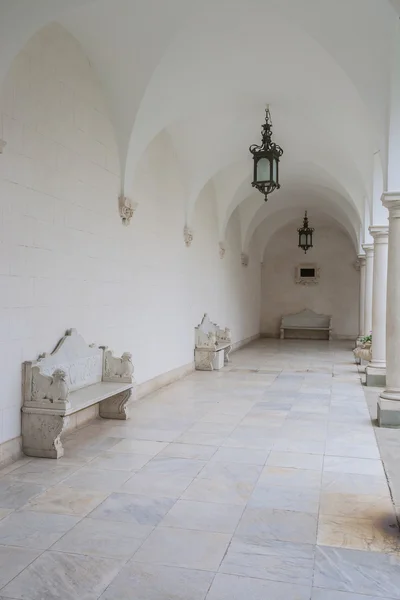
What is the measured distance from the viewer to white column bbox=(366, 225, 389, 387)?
9.54 m

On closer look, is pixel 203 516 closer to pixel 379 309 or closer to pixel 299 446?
pixel 299 446

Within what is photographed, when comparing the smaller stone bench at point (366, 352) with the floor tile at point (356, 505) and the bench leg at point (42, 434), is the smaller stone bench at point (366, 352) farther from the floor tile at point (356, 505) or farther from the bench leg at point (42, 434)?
the bench leg at point (42, 434)

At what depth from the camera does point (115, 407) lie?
672cm

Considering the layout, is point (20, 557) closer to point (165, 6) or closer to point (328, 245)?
point (165, 6)

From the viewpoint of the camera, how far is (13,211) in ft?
16.6

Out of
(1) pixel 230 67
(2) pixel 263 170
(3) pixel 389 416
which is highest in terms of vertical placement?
(1) pixel 230 67

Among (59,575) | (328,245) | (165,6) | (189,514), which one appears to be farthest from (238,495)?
(328,245)

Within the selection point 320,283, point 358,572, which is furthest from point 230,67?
point 320,283

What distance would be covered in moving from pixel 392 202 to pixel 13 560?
5.54 meters

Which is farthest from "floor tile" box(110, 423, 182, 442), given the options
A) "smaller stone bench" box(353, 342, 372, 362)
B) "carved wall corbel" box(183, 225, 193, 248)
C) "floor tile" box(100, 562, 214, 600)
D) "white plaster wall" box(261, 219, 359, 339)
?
"white plaster wall" box(261, 219, 359, 339)

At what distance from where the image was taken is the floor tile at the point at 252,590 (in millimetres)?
2738

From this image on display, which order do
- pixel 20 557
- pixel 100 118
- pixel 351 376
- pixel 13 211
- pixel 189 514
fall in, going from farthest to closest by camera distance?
pixel 351 376, pixel 100 118, pixel 13 211, pixel 189 514, pixel 20 557

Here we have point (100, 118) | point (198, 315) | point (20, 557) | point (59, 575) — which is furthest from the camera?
point (198, 315)

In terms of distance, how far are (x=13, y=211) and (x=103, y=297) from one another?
2.19 meters
